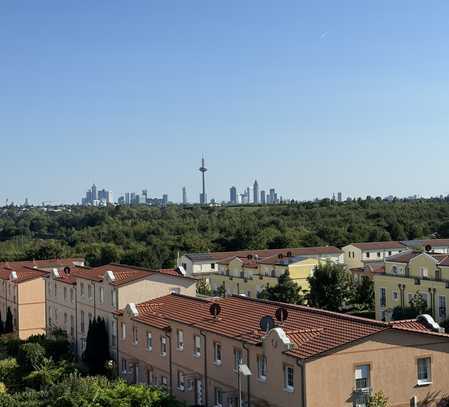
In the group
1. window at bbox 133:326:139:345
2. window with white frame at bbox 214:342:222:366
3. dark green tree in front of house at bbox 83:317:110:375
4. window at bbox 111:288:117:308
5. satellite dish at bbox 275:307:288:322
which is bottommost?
dark green tree in front of house at bbox 83:317:110:375

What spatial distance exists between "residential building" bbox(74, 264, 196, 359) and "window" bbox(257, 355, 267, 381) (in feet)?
46.9

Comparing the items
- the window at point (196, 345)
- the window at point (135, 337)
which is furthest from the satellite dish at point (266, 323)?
the window at point (135, 337)

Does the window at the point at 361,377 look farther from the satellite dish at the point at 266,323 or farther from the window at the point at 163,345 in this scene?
the window at the point at 163,345

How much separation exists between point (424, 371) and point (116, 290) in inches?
761

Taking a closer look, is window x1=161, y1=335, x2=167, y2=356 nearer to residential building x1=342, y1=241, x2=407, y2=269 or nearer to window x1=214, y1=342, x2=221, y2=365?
window x1=214, y1=342, x2=221, y2=365

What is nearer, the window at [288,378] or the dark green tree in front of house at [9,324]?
the window at [288,378]

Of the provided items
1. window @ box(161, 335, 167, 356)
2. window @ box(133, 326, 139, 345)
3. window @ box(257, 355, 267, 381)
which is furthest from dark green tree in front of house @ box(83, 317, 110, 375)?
window @ box(257, 355, 267, 381)

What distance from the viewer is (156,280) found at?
40344 mm

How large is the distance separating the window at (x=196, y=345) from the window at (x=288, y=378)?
6244 millimetres

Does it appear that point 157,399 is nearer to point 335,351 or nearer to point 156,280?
point 335,351

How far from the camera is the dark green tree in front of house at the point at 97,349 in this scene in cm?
3816

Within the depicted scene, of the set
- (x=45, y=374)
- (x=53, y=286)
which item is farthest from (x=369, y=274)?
(x=45, y=374)

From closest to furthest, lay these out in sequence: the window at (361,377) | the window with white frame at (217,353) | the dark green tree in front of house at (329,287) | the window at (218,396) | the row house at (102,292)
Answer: the window at (361,377), the window at (218,396), the window with white frame at (217,353), the row house at (102,292), the dark green tree in front of house at (329,287)

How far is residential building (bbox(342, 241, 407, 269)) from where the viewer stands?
80375 mm
